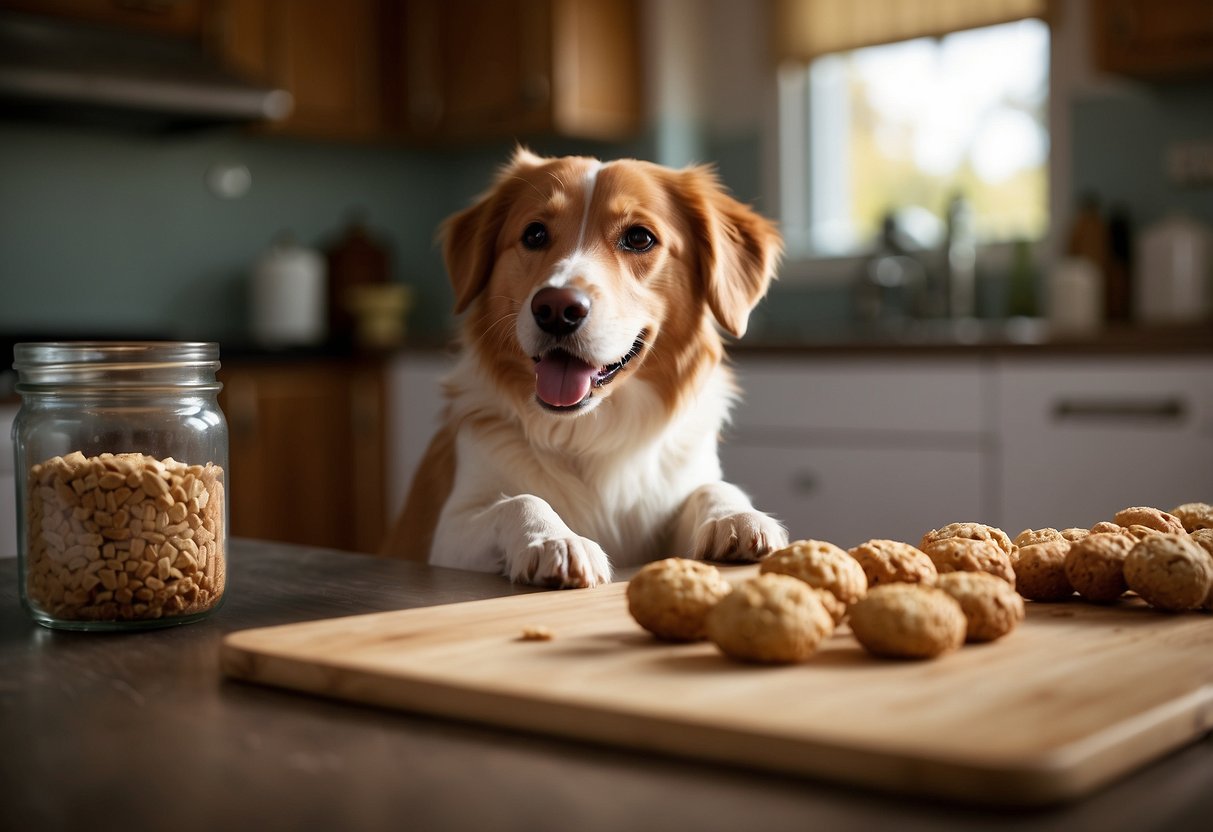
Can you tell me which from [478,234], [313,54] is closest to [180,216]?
[313,54]

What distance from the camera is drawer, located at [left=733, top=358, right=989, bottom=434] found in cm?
313

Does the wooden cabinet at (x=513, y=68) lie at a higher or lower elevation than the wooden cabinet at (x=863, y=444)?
higher

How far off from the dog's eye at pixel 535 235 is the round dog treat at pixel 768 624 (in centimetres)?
104

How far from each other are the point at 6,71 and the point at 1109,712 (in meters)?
3.76

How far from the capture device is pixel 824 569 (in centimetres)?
86

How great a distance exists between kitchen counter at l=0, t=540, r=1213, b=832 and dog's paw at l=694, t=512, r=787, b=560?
66cm

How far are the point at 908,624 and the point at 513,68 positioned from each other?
4.27 m

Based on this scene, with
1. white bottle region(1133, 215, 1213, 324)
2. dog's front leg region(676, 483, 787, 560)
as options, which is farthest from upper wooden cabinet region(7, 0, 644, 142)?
dog's front leg region(676, 483, 787, 560)

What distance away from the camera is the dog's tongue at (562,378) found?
160cm

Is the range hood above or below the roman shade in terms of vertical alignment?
below

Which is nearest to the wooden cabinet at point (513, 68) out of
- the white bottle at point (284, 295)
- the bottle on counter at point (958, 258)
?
the white bottle at point (284, 295)

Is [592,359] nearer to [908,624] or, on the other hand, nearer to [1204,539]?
[1204,539]

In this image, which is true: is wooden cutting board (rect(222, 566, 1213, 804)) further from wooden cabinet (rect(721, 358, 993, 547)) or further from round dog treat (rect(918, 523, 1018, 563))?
wooden cabinet (rect(721, 358, 993, 547))

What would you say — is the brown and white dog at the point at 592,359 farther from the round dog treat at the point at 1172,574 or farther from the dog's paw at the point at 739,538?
the round dog treat at the point at 1172,574
